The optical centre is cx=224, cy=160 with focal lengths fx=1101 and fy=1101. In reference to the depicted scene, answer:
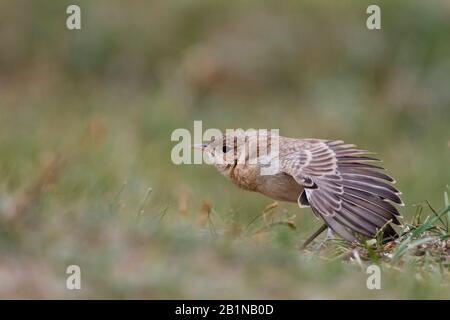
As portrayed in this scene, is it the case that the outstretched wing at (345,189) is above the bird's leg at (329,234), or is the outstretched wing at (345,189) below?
above

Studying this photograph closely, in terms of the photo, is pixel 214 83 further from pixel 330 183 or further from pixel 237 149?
pixel 330 183

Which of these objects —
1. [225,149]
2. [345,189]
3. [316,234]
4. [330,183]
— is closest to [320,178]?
[330,183]

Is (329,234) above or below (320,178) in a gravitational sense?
below

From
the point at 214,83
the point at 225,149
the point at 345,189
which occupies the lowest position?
the point at 345,189

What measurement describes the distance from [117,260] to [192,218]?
5.06 ft

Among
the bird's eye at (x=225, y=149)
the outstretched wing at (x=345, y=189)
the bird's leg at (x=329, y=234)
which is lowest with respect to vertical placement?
the bird's leg at (x=329, y=234)

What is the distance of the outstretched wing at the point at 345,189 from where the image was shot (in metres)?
7.23

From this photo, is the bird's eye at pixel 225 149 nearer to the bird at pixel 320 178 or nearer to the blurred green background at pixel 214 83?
the bird at pixel 320 178

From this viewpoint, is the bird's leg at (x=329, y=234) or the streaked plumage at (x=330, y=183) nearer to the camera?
the streaked plumage at (x=330, y=183)

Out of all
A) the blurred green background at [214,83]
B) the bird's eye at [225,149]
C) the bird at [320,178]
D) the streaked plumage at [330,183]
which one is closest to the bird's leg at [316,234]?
the bird at [320,178]

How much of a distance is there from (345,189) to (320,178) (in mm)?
208

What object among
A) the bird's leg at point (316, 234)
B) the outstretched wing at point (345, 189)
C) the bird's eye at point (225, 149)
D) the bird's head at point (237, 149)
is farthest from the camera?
the bird's eye at point (225, 149)

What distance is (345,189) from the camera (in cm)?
751

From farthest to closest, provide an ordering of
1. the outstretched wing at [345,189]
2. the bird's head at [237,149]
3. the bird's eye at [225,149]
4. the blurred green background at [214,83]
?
the blurred green background at [214,83] < the bird's eye at [225,149] < the bird's head at [237,149] < the outstretched wing at [345,189]
